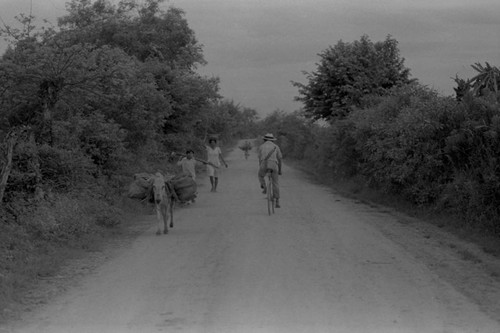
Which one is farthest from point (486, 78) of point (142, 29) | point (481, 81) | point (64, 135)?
point (142, 29)

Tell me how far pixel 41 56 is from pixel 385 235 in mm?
8041

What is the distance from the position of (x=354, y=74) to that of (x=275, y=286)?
2526cm

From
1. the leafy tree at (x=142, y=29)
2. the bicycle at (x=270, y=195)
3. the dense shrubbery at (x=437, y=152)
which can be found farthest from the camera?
the leafy tree at (x=142, y=29)

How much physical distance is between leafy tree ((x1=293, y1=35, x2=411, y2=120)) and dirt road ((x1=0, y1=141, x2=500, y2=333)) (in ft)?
59.6

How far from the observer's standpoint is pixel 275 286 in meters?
8.62

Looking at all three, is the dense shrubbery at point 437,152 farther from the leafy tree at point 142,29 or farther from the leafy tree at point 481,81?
the leafy tree at point 142,29

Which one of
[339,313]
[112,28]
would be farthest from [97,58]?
[112,28]

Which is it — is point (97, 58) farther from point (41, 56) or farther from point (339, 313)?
point (339, 313)

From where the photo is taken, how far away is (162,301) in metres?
7.91

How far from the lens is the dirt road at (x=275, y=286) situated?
6.97 m

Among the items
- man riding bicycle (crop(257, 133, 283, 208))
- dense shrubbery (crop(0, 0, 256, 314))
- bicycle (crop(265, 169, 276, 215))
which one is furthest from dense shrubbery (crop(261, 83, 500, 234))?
dense shrubbery (crop(0, 0, 256, 314))

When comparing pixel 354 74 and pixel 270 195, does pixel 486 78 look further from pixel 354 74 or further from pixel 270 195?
pixel 354 74

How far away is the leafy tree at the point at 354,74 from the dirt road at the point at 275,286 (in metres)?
18.2

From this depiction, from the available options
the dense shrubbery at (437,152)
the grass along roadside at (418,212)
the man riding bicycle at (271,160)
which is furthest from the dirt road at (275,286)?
the man riding bicycle at (271,160)
